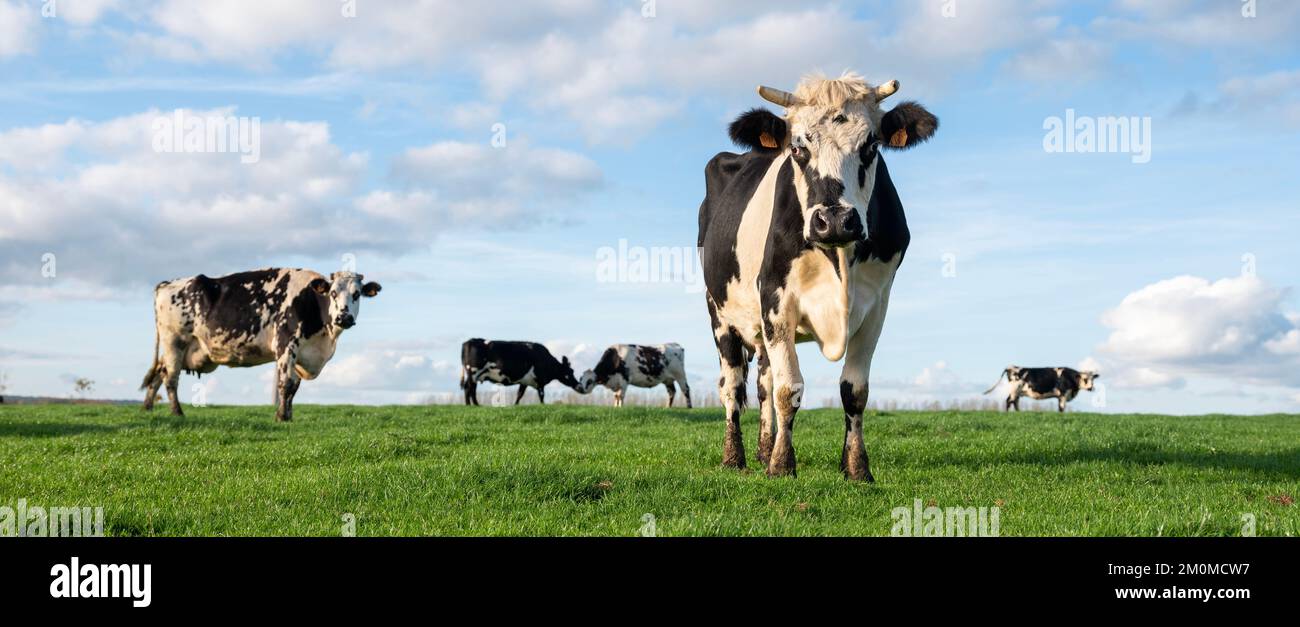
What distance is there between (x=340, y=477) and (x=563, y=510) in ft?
8.72

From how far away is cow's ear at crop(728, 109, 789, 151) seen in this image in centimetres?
927

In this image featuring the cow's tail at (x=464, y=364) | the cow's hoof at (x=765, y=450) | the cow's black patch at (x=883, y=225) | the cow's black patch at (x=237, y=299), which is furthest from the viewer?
the cow's tail at (x=464, y=364)

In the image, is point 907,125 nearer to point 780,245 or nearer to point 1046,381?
point 780,245

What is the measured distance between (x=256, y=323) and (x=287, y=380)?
6.58 feet

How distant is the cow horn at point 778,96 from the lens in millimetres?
8922

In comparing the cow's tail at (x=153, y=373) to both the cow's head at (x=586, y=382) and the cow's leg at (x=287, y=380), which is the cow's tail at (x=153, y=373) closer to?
the cow's leg at (x=287, y=380)

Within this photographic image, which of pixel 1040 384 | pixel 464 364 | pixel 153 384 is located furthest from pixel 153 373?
pixel 1040 384

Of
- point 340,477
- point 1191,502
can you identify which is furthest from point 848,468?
point 340,477

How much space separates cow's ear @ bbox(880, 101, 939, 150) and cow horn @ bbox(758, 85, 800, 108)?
0.82 m

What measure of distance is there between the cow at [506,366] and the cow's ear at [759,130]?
26.2m

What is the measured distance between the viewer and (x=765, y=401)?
947 cm

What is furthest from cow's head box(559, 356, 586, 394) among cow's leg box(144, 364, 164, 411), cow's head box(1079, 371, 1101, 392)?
cow's head box(1079, 371, 1101, 392)

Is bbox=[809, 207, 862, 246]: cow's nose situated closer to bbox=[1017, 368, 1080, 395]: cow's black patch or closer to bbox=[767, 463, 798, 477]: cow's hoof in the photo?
bbox=[767, 463, 798, 477]: cow's hoof
